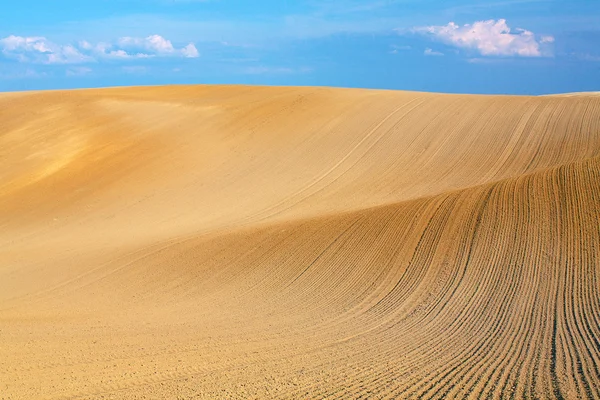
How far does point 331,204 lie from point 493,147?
369 inches

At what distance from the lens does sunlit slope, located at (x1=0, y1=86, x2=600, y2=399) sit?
10.3 m

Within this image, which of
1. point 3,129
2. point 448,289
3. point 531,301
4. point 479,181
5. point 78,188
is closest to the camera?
point 531,301

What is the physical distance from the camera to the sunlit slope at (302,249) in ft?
33.6

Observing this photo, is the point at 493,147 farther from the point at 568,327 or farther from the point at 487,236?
the point at 568,327

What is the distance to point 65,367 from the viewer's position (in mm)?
9906

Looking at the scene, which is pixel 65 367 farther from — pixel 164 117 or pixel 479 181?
pixel 164 117

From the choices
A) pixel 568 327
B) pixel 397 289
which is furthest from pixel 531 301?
pixel 397 289

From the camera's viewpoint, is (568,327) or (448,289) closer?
(568,327)

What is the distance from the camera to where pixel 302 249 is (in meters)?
18.8

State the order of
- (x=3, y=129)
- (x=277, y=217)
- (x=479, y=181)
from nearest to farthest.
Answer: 1. (x=277, y=217)
2. (x=479, y=181)
3. (x=3, y=129)

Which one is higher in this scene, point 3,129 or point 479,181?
point 3,129

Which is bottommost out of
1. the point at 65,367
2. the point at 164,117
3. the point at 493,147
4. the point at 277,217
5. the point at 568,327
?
the point at 568,327

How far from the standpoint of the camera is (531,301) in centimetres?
1416

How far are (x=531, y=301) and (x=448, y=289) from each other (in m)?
1.91
